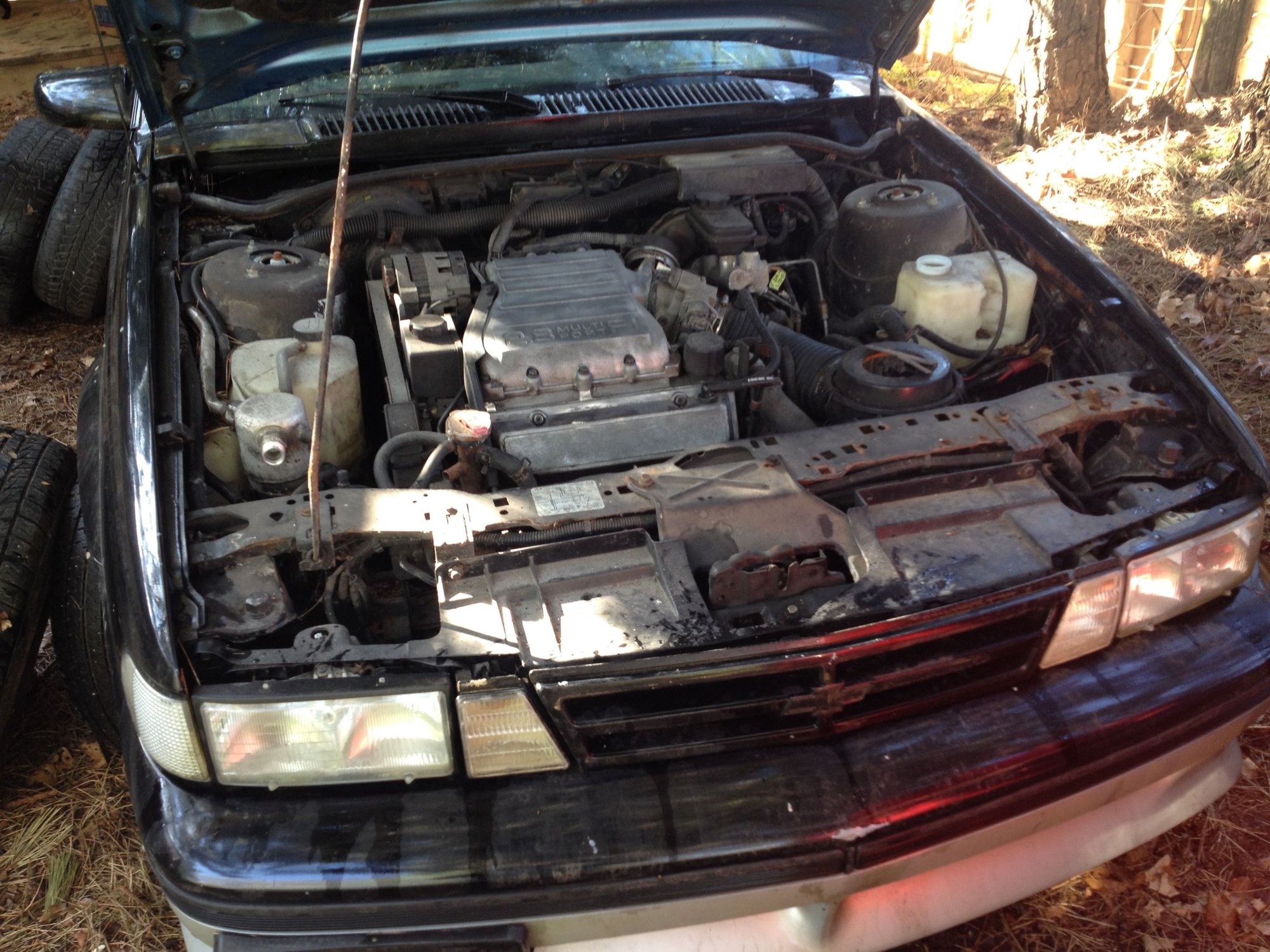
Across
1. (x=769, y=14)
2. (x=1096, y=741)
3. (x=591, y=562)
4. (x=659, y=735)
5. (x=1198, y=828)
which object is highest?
(x=769, y=14)

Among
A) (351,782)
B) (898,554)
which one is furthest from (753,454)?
(351,782)

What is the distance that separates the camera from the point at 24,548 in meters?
2.27

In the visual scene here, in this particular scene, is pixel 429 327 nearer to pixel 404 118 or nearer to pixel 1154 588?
pixel 404 118

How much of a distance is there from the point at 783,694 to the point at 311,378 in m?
1.16

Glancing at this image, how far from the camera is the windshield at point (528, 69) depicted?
262 cm

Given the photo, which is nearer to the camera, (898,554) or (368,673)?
(368,673)

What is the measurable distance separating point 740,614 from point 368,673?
570 mm

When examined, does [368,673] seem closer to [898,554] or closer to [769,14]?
[898,554]

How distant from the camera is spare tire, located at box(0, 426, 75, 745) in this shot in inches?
85.7

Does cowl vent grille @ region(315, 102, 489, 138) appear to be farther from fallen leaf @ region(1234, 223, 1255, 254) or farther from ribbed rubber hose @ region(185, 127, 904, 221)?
fallen leaf @ region(1234, 223, 1255, 254)

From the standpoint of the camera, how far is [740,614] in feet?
5.03

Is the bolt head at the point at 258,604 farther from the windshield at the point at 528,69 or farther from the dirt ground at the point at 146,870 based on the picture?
the windshield at the point at 528,69

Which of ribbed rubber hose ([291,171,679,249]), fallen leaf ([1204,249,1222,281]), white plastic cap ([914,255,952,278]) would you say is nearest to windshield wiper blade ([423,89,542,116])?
ribbed rubber hose ([291,171,679,249])

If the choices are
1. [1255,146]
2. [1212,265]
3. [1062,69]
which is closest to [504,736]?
[1212,265]
